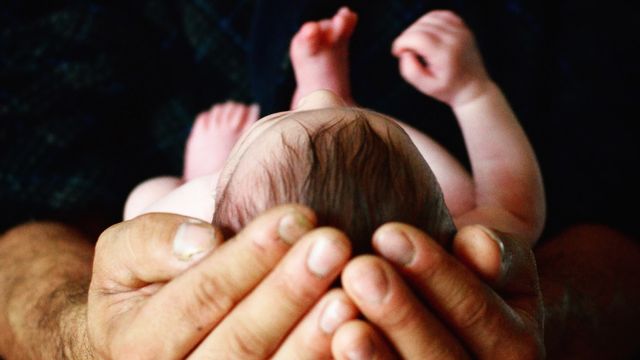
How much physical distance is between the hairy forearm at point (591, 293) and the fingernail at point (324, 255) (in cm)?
58

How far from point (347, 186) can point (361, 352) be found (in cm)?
15

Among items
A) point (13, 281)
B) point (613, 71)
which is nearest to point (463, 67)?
point (613, 71)

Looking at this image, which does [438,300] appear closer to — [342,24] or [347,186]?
[347,186]

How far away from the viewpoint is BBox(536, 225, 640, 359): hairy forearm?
97cm

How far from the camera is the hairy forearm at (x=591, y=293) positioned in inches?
38.2

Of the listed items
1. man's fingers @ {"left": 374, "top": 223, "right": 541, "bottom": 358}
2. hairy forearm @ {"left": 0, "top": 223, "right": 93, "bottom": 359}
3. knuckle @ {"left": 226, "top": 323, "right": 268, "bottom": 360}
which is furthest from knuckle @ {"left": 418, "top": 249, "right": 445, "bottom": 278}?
hairy forearm @ {"left": 0, "top": 223, "right": 93, "bottom": 359}

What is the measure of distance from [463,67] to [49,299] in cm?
73

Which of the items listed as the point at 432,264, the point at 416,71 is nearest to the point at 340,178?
the point at 432,264

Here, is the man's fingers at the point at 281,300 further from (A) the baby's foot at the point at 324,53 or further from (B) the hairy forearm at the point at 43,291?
(A) the baby's foot at the point at 324,53

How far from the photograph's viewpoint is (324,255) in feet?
1.41

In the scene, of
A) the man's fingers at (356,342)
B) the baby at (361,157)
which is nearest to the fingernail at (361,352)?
the man's fingers at (356,342)

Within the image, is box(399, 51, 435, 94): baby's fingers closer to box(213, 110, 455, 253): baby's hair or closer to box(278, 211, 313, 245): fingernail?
box(213, 110, 455, 253): baby's hair

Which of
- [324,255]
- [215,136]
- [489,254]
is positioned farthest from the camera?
[215,136]

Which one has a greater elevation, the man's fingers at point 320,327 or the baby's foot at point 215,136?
the man's fingers at point 320,327
